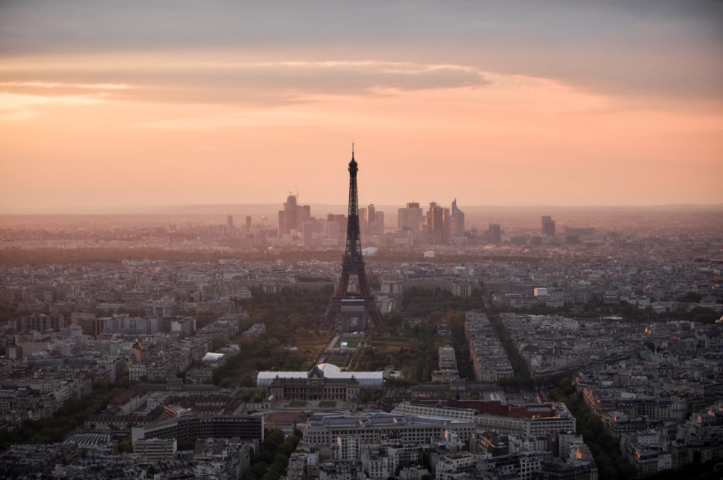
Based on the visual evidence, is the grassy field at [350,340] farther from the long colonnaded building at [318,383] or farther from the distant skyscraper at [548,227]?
the distant skyscraper at [548,227]

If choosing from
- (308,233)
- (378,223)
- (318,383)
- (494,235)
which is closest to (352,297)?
(318,383)

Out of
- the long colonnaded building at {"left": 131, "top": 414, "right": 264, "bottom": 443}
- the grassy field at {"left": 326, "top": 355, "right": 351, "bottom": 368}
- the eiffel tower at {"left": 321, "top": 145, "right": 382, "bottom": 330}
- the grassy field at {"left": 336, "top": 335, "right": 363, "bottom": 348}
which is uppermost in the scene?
the eiffel tower at {"left": 321, "top": 145, "right": 382, "bottom": 330}

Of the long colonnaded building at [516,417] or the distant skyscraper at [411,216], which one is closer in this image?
the long colonnaded building at [516,417]

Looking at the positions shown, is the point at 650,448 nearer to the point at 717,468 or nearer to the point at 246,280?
the point at 717,468

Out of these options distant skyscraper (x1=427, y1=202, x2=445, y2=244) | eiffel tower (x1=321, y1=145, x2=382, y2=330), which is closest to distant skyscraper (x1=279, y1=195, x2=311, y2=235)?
distant skyscraper (x1=427, y1=202, x2=445, y2=244)

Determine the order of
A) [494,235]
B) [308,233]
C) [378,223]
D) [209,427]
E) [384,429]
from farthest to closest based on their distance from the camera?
[378,223] → [494,235] → [308,233] → [209,427] → [384,429]

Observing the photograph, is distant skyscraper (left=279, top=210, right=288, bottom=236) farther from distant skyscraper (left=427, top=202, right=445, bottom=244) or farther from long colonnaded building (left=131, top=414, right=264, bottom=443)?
long colonnaded building (left=131, top=414, right=264, bottom=443)

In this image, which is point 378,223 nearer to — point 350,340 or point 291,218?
point 291,218

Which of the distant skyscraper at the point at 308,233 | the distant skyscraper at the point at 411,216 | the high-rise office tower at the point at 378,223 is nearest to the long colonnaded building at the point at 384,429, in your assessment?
the distant skyscraper at the point at 308,233

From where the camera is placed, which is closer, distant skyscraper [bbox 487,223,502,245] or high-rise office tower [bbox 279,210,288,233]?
distant skyscraper [bbox 487,223,502,245]
